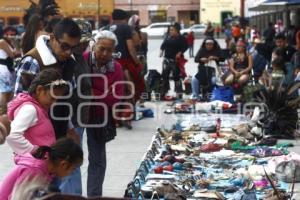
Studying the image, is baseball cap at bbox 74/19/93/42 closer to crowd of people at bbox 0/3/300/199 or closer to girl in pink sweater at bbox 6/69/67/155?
crowd of people at bbox 0/3/300/199

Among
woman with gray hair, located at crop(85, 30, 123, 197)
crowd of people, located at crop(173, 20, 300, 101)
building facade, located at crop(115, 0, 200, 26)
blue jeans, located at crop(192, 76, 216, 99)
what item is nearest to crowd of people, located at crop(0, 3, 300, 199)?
woman with gray hair, located at crop(85, 30, 123, 197)

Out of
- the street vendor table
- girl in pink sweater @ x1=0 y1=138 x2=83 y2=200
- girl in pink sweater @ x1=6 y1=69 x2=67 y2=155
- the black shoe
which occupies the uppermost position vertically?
girl in pink sweater @ x1=6 y1=69 x2=67 y2=155

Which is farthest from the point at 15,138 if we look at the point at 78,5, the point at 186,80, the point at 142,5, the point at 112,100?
the point at 142,5

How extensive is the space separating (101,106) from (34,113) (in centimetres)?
169

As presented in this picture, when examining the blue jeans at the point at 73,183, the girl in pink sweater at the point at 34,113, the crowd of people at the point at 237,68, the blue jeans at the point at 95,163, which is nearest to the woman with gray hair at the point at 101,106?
the blue jeans at the point at 95,163

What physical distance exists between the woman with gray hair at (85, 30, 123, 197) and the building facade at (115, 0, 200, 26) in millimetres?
50401

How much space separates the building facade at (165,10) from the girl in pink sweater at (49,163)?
52.4m

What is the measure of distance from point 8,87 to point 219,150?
2.91m

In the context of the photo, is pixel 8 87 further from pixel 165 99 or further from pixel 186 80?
pixel 186 80

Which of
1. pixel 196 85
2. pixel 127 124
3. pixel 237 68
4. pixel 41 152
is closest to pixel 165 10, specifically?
pixel 196 85

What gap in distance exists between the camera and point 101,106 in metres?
6.22

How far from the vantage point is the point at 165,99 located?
50.3 feet

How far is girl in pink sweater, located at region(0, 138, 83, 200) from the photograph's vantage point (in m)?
4.04

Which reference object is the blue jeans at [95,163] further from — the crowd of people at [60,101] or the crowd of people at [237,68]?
the crowd of people at [237,68]
